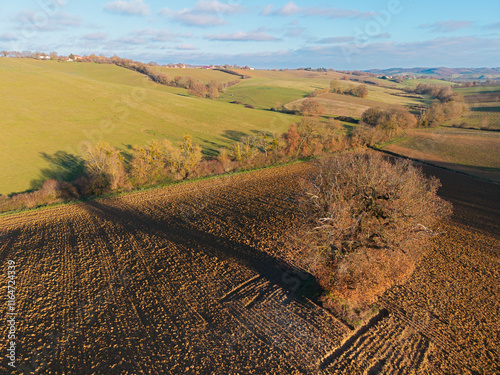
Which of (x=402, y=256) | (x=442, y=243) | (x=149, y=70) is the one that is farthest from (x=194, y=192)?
(x=149, y=70)

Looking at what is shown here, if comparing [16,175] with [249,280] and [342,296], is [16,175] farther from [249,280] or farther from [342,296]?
[342,296]

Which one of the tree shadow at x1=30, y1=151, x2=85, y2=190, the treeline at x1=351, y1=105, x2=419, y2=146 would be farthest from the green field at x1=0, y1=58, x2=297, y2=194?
the treeline at x1=351, y1=105, x2=419, y2=146

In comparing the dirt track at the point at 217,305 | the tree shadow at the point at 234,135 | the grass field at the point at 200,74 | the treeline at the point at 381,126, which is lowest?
the dirt track at the point at 217,305

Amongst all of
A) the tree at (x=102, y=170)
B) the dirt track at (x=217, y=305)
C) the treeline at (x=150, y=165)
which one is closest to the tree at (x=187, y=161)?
the treeline at (x=150, y=165)

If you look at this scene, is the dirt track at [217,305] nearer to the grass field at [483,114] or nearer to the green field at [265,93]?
the grass field at [483,114]

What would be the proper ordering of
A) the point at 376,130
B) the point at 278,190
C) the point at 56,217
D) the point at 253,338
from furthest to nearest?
the point at 376,130 < the point at 278,190 < the point at 56,217 < the point at 253,338

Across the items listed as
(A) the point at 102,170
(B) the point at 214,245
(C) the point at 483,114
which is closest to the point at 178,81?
(A) the point at 102,170

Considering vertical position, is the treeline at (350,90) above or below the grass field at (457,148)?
above
